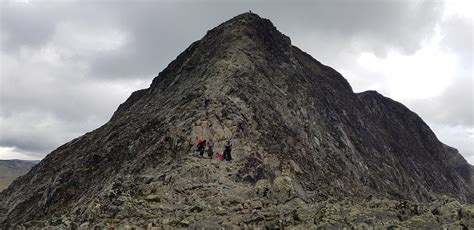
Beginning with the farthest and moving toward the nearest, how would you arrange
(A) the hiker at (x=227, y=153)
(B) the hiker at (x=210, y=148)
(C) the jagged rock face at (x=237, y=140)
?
(C) the jagged rock face at (x=237, y=140) → (A) the hiker at (x=227, y=153) → (B) the hiker at (x=210, y=148)

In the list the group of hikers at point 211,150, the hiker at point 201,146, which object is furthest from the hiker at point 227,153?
the hiker at point 201,146

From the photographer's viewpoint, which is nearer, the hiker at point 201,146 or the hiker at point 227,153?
the hiker at point 201,146

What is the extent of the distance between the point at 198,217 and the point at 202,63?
82.1 feet

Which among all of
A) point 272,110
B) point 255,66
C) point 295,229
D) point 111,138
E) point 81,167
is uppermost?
point 255,66

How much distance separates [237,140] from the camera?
25.2 meters

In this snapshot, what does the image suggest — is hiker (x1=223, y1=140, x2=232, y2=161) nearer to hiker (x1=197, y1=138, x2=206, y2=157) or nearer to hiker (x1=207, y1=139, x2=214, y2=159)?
hiker (x1=207, y1=139, x2=214, y2=159)

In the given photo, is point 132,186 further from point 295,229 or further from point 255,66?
point 255,66

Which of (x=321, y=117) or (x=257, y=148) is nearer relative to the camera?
(x=257, y=148)

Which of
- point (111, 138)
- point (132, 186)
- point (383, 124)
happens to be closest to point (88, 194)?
point (132, 186)

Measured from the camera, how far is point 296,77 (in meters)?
41.7

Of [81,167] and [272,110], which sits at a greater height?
[272,110]

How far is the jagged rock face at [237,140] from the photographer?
78.0 ft

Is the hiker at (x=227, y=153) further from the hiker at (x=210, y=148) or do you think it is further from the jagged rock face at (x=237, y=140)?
the hiker at (x=210, y=148)

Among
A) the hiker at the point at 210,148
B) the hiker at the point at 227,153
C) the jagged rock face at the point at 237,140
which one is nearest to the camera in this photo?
the hiker at the point at 210,148
